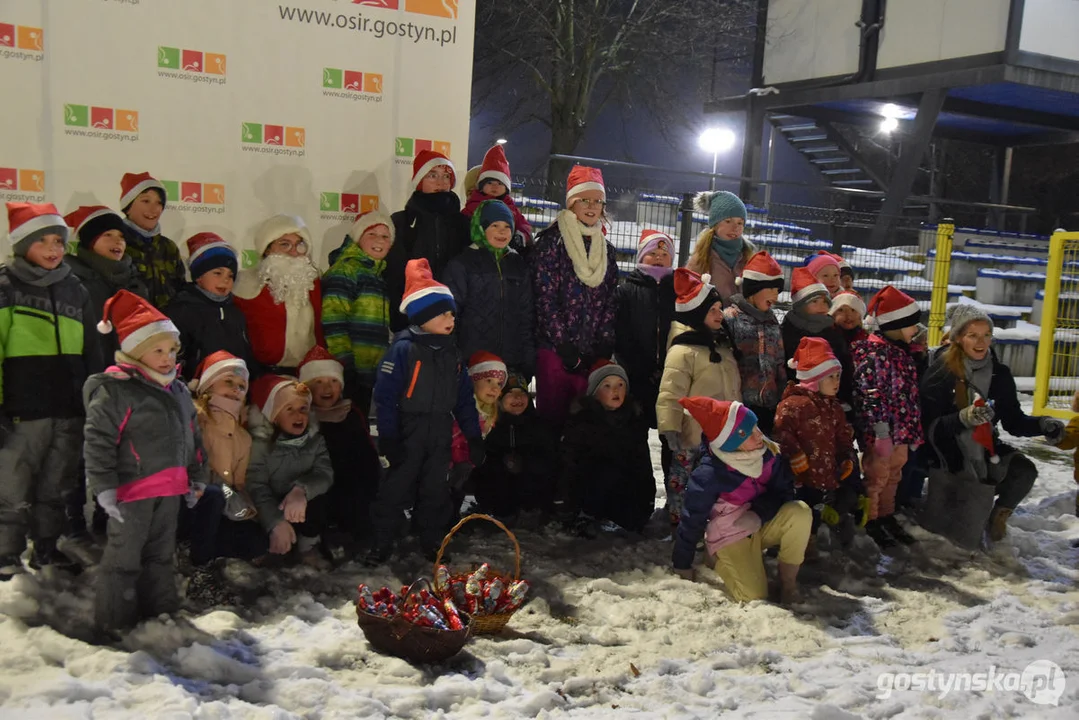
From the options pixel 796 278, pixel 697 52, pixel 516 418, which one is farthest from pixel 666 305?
pixel 697 52

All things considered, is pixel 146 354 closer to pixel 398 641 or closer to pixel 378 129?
pixel 398 641

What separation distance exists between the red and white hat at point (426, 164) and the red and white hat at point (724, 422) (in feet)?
7.49

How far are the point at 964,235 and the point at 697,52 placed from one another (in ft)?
28.9

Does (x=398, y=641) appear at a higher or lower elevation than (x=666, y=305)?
lower

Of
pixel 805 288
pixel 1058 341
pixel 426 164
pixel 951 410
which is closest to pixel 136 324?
pixel 426 164

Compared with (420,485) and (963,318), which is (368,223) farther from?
(963,318)

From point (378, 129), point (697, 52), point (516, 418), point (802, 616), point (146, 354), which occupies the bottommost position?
point (802, 616)

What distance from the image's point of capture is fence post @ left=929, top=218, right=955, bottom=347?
13.2m

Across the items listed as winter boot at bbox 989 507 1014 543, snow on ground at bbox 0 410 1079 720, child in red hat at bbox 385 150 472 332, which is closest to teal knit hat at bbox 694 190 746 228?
child in red hat at bbox 385 150 472 332

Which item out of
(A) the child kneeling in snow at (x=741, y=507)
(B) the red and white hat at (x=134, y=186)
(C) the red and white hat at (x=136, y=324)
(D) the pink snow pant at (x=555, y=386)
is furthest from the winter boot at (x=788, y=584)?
(B) the red and white hat at (x=134, y=186)

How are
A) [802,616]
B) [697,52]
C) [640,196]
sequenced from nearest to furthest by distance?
1. [802,616]
2. [640,196]
3. [697,52]

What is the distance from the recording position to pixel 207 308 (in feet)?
16.9

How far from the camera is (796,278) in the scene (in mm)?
6195

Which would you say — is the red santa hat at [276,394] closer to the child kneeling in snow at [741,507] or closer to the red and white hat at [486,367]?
the red and white hat at [486,367]
